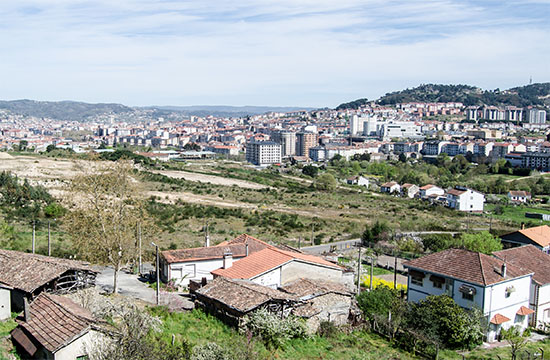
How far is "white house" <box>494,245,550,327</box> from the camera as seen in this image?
20.5 m

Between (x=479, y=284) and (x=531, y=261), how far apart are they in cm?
556

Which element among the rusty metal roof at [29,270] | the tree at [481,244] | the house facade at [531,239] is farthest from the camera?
the house facade at [531,239]

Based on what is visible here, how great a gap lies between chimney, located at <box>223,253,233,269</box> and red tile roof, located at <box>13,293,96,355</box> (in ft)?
27.1

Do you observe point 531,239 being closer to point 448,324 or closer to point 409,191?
point 448,324

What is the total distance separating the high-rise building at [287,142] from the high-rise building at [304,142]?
1.34 meters

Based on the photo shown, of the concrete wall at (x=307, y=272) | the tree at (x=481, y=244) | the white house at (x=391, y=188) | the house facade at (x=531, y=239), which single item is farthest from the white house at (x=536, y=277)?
the white house at (x=391, y=188)

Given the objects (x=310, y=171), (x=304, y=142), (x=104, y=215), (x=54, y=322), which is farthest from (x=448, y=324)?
(x=304, y=142)

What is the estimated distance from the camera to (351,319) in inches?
664

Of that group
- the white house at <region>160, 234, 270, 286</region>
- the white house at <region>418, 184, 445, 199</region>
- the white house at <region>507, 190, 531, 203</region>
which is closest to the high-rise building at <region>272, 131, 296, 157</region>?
the white house at <region>418, 184, 445, 199</region>

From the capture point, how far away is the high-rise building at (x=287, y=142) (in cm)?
13900

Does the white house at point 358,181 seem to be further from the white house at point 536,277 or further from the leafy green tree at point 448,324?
the leafy green tree at point 448,324

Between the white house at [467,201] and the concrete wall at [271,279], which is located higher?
the concrete wall at [271,279]

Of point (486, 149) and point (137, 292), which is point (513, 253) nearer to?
point (137, 292)

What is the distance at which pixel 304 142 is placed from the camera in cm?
13950
